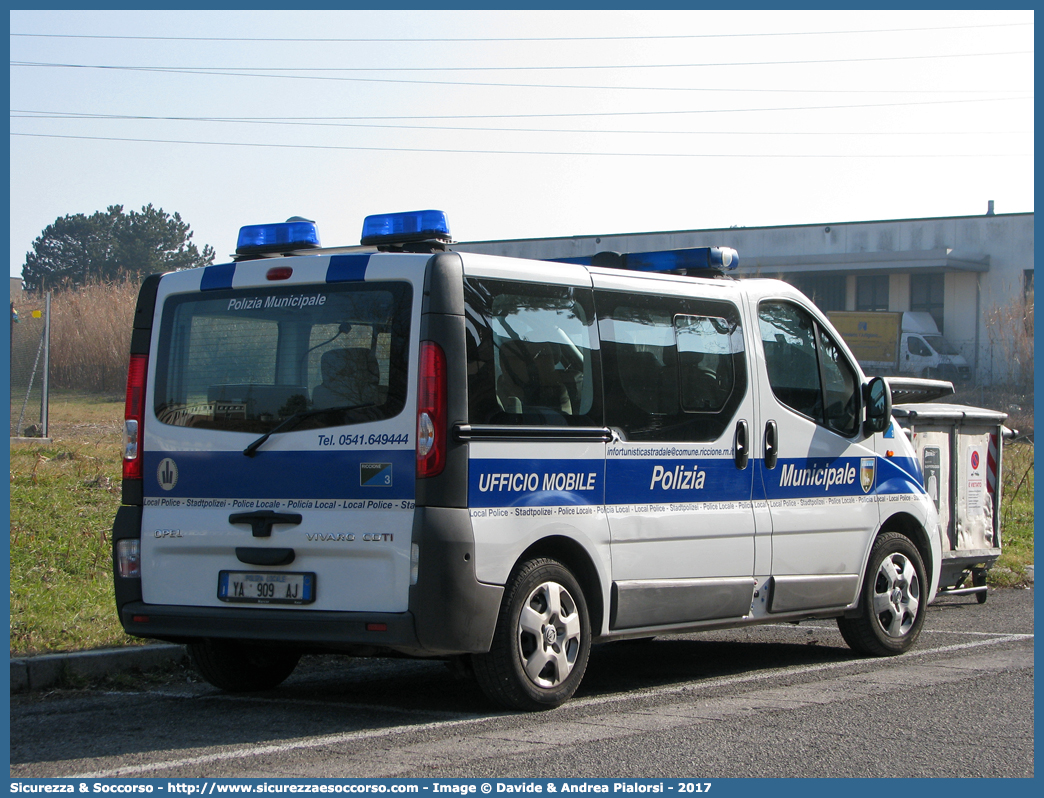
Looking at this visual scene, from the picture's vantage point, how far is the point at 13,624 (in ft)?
26.9

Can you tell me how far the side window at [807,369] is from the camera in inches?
316

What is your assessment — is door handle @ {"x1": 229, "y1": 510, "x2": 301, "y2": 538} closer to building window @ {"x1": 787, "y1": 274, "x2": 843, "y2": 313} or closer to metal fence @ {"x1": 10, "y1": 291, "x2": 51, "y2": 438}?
metal fence @ {"x1": 10, "y1": 291, "x2": 51, "y2": 438}

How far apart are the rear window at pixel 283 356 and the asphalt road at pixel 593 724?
5.02 ft

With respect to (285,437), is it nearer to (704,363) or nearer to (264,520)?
(264,520)

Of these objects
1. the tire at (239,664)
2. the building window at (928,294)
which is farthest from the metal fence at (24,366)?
the building window at (928,294)

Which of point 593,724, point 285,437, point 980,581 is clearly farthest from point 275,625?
→ point 980,581

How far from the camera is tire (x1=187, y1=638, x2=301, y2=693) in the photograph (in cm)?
719

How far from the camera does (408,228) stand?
6.66 meters

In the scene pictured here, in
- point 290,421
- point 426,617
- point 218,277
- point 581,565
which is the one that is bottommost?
point 426,617

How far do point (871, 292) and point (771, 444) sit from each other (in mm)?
45886

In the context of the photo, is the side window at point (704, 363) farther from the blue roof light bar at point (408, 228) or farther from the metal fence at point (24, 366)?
the metal fence at point (24, 366)

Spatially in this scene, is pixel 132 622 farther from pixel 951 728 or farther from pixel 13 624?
pixel 951 728

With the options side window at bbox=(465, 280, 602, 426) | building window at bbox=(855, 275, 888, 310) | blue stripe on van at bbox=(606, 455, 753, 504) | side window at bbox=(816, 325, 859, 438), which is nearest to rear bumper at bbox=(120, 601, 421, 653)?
side window at bbox=(465, 280, 602, 426)
